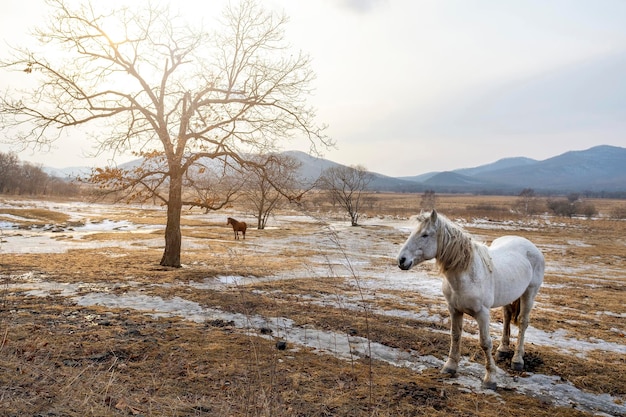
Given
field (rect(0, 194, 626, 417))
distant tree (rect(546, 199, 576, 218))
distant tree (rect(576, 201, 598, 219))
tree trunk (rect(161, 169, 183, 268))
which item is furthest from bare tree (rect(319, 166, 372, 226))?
distant tree (rect(576, 201, 598, 219))

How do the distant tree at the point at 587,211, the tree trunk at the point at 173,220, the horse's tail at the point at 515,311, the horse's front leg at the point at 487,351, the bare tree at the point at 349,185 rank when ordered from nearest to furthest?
1. the horse's front leg at the point at 487,351
2. the horse's tail at the point at 515,311
3. the tree trunk at the point at 173,220
4. the bare tree at the point at 349,185
5. the distant tree at the point at 587,211

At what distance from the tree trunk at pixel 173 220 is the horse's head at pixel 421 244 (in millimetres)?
9374

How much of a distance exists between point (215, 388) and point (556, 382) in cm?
477

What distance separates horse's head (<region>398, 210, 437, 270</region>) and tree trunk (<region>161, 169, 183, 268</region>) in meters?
9.37

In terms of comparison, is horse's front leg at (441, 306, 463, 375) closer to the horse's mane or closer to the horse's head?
the horse's mane

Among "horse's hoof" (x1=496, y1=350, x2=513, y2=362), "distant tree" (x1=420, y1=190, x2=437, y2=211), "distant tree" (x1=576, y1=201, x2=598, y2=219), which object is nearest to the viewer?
"horse's hoof" (x1=496, y1=350, x2=513, y2=362)

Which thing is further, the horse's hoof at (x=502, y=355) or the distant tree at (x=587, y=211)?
the distant tree at (x=587, y=211)

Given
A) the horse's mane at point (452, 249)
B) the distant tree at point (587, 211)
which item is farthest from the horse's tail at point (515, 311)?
the distant tree at point (587, 211)

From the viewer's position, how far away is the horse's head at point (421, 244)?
491cm

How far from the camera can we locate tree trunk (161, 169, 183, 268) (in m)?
12.6

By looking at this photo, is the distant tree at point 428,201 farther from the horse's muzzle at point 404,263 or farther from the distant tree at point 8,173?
the distant tree at point 8,173

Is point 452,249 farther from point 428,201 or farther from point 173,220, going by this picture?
point 428,201

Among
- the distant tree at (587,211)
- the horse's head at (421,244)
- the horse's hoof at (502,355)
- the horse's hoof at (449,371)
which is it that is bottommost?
the horse's hoof at (502,355)

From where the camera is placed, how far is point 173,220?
1324 cm
